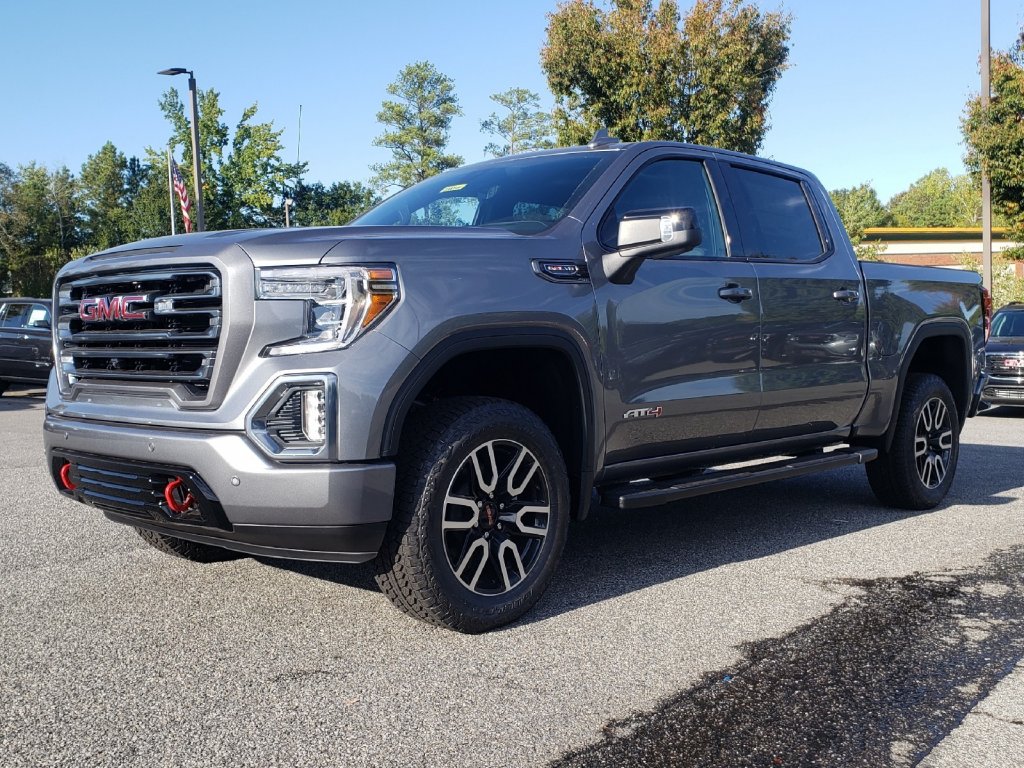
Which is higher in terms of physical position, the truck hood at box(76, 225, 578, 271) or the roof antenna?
the roof antenna

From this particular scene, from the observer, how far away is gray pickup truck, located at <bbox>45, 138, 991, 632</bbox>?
3.33 meters

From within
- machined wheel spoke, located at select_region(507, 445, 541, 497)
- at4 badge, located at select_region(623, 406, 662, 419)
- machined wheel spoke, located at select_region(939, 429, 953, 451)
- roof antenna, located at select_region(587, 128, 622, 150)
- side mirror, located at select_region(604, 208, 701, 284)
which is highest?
roof antenna, located at select_region(587, 128, 622, 150)

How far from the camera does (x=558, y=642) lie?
363cm

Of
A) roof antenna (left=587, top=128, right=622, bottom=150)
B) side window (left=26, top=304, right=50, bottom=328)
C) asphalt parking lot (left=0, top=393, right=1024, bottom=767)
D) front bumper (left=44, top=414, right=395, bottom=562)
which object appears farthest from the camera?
side window (left=26, top=304, right=50, bottom=328)

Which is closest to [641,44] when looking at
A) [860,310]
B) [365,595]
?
[860,310]

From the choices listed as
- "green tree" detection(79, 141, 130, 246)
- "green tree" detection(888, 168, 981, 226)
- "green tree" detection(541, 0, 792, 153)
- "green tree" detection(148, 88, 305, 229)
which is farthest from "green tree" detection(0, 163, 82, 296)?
"green tree" detection(888, 168, 981, 226)

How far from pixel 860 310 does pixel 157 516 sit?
399 centimetres

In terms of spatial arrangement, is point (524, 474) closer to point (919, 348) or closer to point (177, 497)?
point (177, 497)

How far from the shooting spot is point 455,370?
157 inches

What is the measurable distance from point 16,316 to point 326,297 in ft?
50.6

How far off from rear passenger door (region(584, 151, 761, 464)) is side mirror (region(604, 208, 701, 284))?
0.18ft

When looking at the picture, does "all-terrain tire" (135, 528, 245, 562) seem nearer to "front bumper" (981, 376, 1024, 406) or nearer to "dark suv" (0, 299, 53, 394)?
"front bumper" (981, 376, 1024, 406)

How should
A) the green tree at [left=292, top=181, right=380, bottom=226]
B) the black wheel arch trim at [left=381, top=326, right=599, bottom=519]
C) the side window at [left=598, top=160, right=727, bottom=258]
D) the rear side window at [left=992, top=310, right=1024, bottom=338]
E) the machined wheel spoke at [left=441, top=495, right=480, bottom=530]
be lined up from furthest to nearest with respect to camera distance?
the green tree at [left=292, top=181, right=380, bottom=226] → the rear side window at [left=992, top=310, right=1024, bottom=338] → the side window at [left=598, top=160, right=727, bottom=258] → the machined wheel spoke at [left=441, top=495, right=480, bottom=530] → the black wheel arch trim at [left=381, top=326, right=599, bottom=519]

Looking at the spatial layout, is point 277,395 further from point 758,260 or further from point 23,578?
point 758,260
